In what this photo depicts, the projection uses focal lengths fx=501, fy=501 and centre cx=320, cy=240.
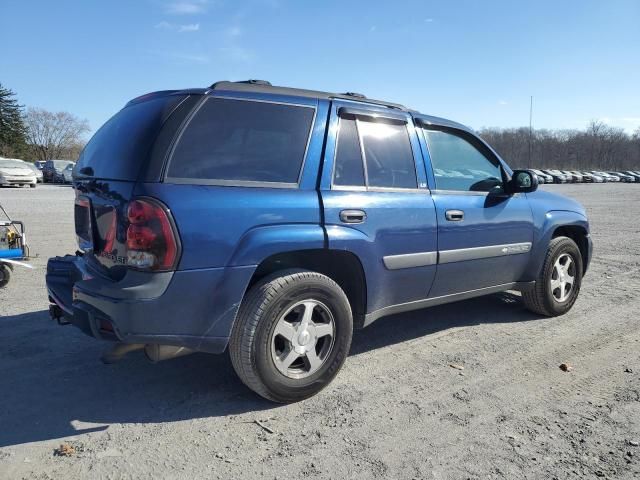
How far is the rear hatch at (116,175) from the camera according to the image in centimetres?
288

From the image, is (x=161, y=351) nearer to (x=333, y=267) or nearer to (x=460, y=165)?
(x=333, y=267)

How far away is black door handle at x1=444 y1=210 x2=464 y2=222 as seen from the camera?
4.11 m

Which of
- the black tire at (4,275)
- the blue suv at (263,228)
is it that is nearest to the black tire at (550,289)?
the blue suv at (263,228)

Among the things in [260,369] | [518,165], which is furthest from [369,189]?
[518,165]

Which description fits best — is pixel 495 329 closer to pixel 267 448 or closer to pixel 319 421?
pixel 319 421

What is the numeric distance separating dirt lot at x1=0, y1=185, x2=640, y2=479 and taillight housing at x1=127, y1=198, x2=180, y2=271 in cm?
100

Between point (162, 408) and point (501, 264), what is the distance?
316cm

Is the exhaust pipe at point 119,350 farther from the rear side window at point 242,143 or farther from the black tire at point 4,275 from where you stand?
the black tire at point 4,275

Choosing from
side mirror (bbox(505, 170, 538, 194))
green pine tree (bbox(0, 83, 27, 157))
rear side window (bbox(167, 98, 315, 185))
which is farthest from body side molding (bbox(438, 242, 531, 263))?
green pine tree (bbox(0, 83, 27, 157))

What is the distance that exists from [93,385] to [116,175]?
4.94 feet

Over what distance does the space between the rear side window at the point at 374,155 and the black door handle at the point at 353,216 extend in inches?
8.7

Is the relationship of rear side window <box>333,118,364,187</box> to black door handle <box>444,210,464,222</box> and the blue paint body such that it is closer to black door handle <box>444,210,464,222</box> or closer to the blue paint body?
the blue paint body

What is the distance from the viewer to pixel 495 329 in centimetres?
484

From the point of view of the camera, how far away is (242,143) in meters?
3.14
